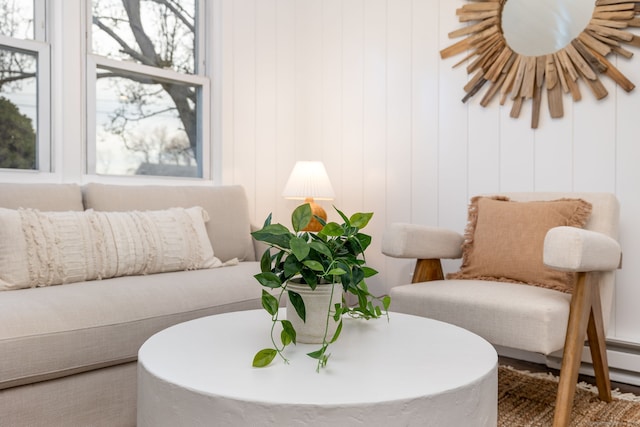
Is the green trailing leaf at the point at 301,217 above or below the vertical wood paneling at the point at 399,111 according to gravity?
below

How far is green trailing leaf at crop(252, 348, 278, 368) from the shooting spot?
3.16 feet

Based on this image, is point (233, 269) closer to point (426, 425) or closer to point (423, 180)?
point (423, 180)

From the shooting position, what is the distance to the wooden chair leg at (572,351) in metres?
1.54

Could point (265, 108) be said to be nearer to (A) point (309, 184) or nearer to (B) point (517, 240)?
(A) point (309, 184)

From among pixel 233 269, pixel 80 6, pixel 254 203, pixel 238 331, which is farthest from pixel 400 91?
pixel 238 331

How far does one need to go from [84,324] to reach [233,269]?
2.56 ft

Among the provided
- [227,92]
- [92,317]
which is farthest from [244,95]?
[92,317]

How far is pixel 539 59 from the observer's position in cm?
238

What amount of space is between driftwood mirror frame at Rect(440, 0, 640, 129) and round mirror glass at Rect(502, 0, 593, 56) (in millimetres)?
27

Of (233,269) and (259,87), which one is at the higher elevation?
(259,87)

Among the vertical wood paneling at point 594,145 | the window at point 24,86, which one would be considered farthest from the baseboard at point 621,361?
the window at point 24,86

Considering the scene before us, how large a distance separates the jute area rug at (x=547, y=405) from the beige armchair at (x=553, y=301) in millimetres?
71

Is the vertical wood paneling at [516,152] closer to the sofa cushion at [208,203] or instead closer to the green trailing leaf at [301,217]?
→ the sofa cushion at [208,203]

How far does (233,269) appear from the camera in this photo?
2.22 metres
